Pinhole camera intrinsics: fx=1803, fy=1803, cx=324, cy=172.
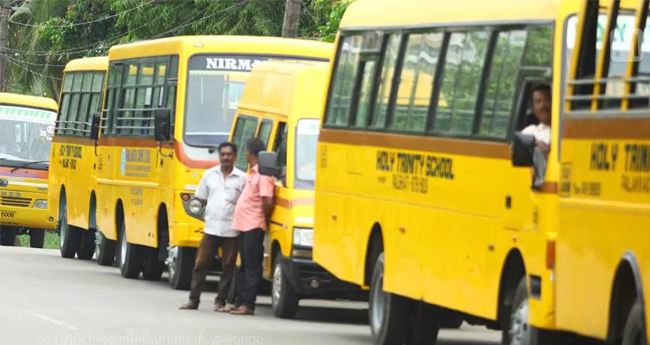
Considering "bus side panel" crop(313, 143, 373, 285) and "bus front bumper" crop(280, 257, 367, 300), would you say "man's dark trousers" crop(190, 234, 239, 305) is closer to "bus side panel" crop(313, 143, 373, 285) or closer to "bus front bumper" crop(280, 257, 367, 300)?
"bus front bumper" crop(280, 257, 367, 300)

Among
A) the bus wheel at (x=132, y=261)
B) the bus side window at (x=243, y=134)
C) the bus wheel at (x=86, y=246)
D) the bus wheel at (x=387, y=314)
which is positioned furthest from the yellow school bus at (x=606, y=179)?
the bus wheel at (x=86, y=246)

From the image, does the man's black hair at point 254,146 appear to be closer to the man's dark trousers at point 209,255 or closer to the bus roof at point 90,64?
the man's dark trousers at point 209,255

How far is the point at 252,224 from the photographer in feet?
59.4

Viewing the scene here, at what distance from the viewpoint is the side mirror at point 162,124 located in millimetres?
22172

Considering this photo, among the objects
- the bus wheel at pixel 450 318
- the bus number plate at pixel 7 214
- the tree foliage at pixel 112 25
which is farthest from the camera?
the tree foliage at pixel 112 25

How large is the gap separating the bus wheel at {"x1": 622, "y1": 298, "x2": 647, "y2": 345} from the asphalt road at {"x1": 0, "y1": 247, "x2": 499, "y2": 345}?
5734 mm

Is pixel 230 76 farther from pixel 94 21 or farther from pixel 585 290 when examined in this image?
pixel 94 21

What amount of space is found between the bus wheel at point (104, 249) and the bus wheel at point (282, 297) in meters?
10.4

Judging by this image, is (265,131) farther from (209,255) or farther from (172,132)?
(172,132)

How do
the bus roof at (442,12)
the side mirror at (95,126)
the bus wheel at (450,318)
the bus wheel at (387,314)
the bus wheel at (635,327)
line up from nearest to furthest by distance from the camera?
the bus wheel at (635,327)
the bus roof at (442,12)
the bus wheel at (387,314)
the bus wheel at (450,318)
the side mirror at (95,126)

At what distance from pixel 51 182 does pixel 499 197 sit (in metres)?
20.5

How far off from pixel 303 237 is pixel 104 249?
36.7ft

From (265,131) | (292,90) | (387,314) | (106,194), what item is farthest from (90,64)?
(387,314)

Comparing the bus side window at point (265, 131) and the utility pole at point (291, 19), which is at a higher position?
the utility pole at point (291, 19)
